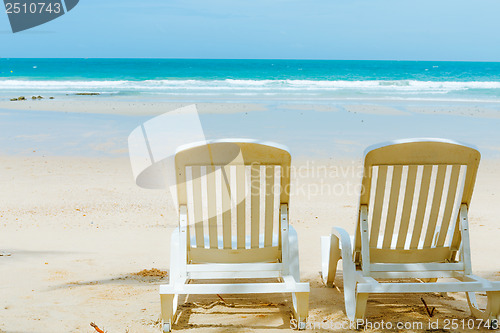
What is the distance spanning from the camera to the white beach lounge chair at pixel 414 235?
321cm

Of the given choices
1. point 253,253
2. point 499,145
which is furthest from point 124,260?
point 499,145

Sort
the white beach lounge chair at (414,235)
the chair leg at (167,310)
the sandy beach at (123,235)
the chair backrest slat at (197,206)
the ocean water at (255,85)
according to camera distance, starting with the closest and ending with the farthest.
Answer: the chair leg at (167,310) → the white beach lounge chair at (414,235) → the chair backrest slat at (197,206) → the sandy beach at (123,235) → the ocean water at (255,85)

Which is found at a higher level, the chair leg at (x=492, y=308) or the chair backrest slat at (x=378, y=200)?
the chair backrest slat at (x=378, y=200)

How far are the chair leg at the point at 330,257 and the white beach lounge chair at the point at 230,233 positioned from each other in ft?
1.43

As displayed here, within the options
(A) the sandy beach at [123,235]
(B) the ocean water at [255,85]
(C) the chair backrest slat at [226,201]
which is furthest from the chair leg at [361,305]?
(B) the ocean water at [255,85]

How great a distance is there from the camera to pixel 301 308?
10.5 ft

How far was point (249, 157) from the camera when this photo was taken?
3.25 meters

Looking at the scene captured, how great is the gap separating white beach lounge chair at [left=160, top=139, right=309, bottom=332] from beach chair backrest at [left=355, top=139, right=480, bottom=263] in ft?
1.65

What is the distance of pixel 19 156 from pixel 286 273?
7.65 m

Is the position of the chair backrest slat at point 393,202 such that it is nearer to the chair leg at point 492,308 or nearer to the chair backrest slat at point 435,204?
the chair backrest slat at point 435,204

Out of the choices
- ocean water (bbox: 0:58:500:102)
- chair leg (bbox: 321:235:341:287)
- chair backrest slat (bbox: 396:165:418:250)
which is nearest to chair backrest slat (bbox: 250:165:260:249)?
chair leg (bbox: 321:235:341:287)

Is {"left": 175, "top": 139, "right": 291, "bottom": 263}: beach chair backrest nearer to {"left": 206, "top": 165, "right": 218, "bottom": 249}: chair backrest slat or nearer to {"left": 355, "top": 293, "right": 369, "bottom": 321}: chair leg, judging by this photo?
{"left": 206, "top": 165, "right": 218, "bottom": 249}: chair backrest slat

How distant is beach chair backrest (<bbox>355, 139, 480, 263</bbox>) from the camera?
322 centimetres

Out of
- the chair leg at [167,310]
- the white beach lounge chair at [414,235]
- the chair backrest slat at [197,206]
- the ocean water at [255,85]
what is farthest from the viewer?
the ocean water at [255,85]
